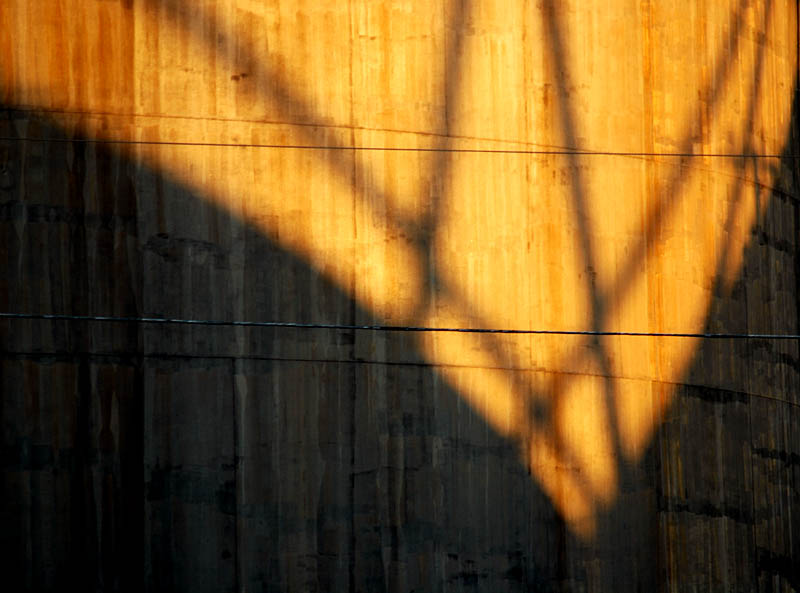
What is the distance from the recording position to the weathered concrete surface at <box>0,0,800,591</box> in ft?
46.6

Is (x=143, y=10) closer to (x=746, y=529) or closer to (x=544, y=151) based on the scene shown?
(x=544, y=151)

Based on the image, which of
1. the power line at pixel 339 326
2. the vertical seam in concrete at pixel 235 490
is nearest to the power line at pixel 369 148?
the power line at pixel 339 326

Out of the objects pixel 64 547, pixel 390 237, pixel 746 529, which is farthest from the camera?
Result: pixel 746 529

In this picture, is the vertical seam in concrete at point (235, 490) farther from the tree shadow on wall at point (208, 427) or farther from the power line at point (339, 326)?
the power line at point (339, 326)

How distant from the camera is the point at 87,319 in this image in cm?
1398

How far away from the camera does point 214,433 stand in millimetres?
14297

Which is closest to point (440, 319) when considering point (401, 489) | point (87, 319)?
point (401, 489)

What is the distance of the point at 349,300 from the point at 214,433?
248cm

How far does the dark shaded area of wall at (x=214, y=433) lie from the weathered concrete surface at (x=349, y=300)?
0.04 m

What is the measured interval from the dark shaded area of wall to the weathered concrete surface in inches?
1.4

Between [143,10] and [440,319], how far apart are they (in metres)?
5.69

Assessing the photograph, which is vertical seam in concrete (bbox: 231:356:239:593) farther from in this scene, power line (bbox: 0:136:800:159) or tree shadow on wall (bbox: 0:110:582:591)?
power line (bbox: 0:136:800:159)

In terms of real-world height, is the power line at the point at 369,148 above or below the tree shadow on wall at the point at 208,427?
above

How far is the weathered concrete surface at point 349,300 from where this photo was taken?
559 inches
